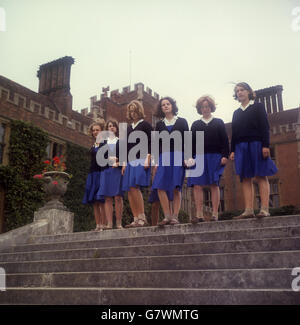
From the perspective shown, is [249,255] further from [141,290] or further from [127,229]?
[127,229]

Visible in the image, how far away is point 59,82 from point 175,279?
57.9 ft

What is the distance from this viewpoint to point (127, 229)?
540 cm

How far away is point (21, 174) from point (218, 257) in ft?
33.7

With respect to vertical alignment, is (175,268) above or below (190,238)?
below

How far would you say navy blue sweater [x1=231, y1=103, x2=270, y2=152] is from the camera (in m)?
5.04

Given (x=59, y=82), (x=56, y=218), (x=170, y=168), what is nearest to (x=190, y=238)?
(x=170, y=168)

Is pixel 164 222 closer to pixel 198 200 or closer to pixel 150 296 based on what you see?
pixel 198 200

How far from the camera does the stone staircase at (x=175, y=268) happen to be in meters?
3.10

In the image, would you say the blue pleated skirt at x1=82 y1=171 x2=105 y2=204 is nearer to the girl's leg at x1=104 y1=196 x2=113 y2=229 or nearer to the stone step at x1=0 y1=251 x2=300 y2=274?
the girl's leg at x1=104 y1=196 x2=113 y2=229

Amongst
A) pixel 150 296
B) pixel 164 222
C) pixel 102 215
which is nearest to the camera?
pixel 150 296

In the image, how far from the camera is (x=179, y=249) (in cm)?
420

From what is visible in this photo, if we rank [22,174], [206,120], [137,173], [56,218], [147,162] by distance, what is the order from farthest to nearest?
[22,174], [56,218], [137,173], [147,162], [206,120]
